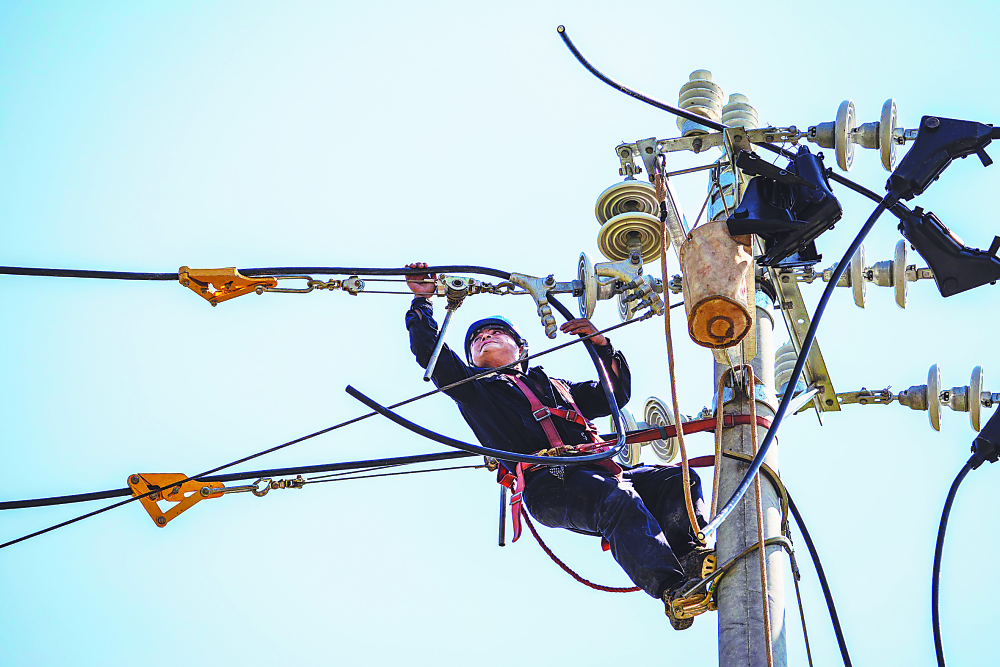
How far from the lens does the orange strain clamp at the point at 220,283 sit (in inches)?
227

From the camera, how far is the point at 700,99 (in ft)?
18.8

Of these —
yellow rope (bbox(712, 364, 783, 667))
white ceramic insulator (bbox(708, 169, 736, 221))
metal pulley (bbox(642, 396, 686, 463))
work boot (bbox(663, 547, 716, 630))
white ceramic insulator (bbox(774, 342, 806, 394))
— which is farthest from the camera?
metal pulley (bbox(642, 396, 686, 463))

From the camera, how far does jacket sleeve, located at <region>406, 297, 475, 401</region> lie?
5.84 metres

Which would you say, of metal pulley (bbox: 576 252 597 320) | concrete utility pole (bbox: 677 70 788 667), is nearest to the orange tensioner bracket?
metal pulley (bbox: 576 252 597 320)

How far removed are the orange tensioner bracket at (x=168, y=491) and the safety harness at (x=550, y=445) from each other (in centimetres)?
165

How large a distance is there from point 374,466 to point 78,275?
1912 millimetres

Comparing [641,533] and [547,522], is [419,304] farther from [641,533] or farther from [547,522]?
[641,533]

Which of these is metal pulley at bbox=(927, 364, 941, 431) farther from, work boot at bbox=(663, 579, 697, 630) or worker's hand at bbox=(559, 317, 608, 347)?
work boot at bbox=(663, 579, 697, 630)

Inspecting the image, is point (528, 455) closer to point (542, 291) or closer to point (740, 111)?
point (542, 291)

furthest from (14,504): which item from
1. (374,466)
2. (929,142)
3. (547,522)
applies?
(929,142)

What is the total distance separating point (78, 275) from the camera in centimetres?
594

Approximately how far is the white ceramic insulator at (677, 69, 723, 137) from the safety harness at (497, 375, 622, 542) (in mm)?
1572

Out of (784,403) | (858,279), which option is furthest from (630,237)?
(784,403)

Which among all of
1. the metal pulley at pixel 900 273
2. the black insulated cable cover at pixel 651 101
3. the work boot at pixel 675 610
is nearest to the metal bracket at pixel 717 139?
the black insulated cable cover at pixel 651 101
